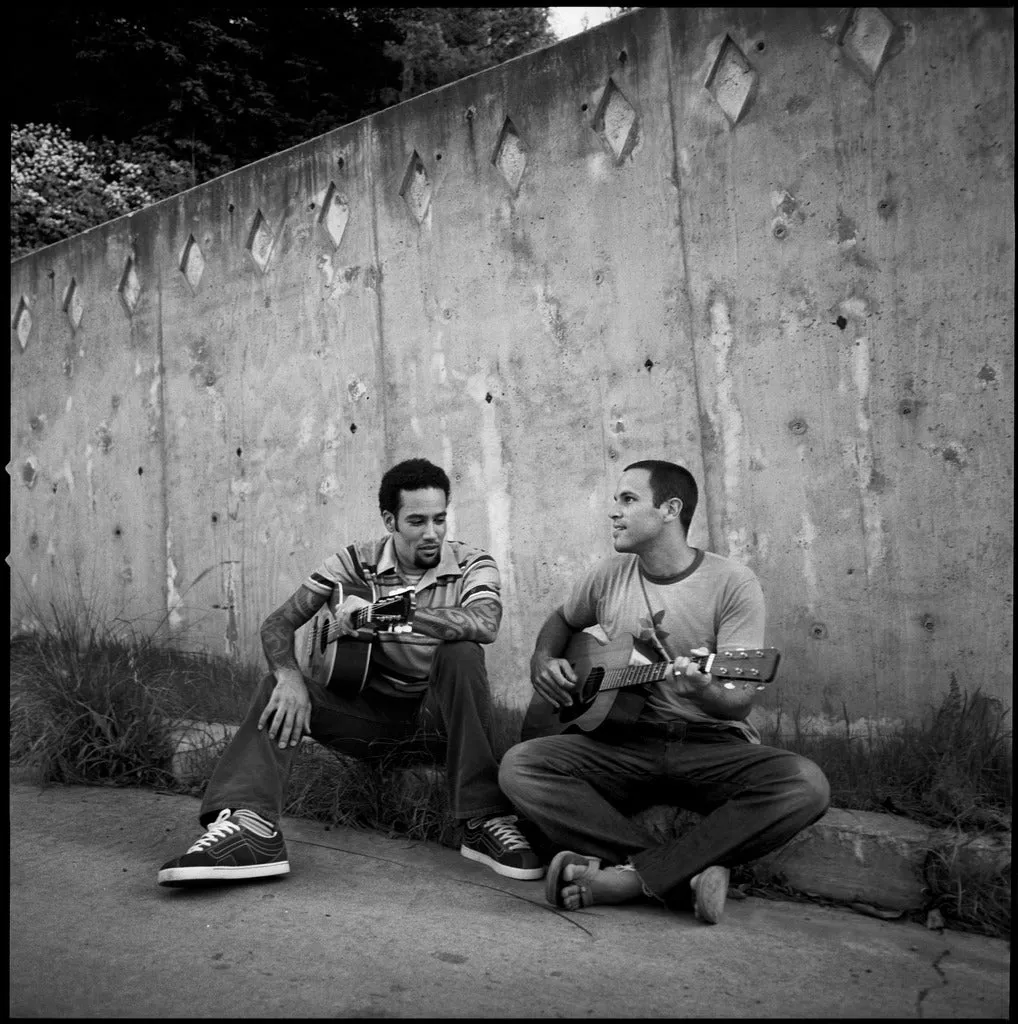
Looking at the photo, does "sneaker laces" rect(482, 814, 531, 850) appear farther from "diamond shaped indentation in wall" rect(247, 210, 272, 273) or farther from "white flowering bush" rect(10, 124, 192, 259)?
"white flowering bush" rect(10, 124, 192, 259)

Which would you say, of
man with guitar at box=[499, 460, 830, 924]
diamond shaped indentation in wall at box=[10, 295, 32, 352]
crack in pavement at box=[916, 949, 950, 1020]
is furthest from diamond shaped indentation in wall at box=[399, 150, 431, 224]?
crack in pavement at box=[916, 949, 950, 1020]

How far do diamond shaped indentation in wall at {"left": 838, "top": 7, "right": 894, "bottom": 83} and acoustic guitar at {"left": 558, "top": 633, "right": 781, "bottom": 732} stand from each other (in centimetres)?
196

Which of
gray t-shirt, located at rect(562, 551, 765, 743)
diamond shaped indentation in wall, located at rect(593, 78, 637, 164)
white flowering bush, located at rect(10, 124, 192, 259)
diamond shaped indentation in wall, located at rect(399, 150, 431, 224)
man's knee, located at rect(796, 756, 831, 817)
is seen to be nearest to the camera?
man's knee, located at rect(796, 756, 831, 817)

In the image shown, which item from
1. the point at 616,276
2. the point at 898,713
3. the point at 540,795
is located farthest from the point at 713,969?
the point at 616,276

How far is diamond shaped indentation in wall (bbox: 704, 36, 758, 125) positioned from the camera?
379 cm

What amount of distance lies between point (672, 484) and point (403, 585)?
97cm

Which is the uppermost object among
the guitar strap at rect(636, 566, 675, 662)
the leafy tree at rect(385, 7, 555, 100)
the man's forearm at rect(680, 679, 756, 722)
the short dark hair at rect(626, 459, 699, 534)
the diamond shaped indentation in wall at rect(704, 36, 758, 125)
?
the leafy tree at rect(385, 7, 555, 100)

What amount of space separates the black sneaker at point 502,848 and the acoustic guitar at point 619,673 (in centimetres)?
36

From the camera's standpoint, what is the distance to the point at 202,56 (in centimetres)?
1314

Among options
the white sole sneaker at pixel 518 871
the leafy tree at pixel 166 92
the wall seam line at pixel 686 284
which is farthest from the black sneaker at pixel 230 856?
the leafy tree at pixel 166 92

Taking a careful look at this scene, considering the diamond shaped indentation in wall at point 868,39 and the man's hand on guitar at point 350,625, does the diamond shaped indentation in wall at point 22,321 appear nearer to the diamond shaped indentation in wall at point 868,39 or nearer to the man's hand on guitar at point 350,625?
the man's hand on guitar at point 350,625

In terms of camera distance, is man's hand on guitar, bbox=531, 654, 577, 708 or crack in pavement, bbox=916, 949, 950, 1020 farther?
man's hand on guitar, bbox=531, 654, 577, 708

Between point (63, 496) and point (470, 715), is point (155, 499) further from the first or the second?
point (470, 715)

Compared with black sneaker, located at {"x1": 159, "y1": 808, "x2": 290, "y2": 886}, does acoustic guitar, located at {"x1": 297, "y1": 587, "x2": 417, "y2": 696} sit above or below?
above
